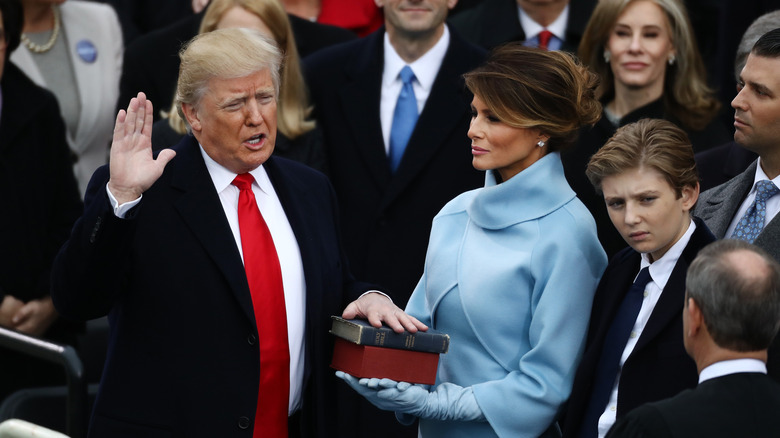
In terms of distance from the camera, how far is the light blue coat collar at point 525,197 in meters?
3.53

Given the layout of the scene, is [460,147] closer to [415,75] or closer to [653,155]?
[415,75]

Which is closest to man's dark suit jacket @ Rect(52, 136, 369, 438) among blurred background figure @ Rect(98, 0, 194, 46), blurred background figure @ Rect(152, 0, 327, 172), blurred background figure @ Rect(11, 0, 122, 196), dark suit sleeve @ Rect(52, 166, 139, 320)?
dark suit sleeve @ Rect(52, 166, 139, 320)

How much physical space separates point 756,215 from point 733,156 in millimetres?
752

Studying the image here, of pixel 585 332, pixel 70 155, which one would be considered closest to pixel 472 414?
pixel 585 332

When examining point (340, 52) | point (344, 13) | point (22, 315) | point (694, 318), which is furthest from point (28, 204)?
point (694, 318)

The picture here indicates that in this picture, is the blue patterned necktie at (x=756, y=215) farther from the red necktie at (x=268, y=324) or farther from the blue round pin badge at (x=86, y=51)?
the blue round pin badge at (x=86, y=51)

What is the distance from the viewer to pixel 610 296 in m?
3.45

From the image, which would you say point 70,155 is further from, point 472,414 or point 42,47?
point 472,414

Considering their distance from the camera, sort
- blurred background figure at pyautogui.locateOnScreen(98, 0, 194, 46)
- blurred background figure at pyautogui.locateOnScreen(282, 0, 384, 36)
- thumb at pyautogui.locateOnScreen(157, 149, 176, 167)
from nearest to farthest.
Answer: thumb at pyautogui.locateOnScreen(157, 149, 176, 167) < blurred background figure at pyautogui.locateOnScreen(282, 0, 384, 36) < blurred background figure at pyautogui.locateOnScreen(98, 0, 194, 46)

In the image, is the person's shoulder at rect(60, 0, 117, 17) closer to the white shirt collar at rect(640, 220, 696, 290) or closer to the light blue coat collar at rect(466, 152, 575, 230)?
the light blue coat collar at rect(466, 152, 575, 230)

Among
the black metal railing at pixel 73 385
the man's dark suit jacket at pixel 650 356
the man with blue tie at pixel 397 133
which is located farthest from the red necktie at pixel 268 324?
the man with blue tie at pixel 397 133

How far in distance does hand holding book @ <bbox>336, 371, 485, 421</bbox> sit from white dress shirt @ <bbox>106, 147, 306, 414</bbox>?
0.18m

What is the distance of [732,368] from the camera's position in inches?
106

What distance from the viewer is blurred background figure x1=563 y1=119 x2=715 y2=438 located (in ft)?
10.7
